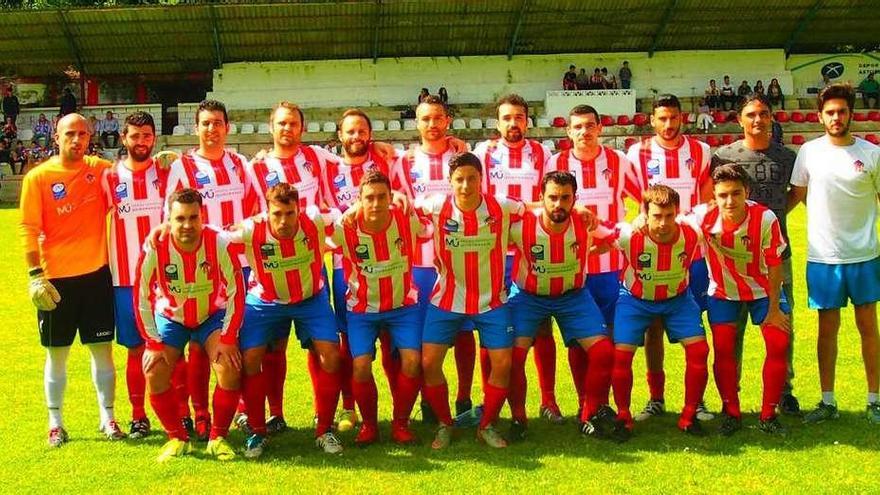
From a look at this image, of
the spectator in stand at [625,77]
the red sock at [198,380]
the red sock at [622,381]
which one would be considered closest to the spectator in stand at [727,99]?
the spectator in stand at [625,77]

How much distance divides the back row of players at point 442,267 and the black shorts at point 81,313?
0.05 ft

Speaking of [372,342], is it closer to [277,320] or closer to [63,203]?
[277,320]

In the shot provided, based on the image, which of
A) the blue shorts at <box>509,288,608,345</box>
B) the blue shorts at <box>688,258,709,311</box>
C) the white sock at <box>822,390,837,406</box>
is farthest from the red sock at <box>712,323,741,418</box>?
the blue shorts at <box>509,288,608,345</box>

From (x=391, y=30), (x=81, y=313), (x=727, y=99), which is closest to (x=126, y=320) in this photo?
(x=81, y=313)

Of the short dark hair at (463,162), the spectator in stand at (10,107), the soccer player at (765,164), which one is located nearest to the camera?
the short dark hair at (463,162)

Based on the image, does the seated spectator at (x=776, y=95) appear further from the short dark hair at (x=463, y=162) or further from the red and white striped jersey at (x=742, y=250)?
the short dark hair at (x=463, y=162)

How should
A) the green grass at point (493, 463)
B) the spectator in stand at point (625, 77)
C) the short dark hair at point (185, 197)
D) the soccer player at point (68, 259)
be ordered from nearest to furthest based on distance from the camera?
1. the green grass at point (493, 463)
2. the short dark hair at point (185, 197)
3. the soccer player at point (68, 259)
4. the spectator in stand at point (625, 77)

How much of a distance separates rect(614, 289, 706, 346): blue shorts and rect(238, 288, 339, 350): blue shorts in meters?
1.87

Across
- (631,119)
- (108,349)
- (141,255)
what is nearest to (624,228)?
(141,255)

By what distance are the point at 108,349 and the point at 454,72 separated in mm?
25742

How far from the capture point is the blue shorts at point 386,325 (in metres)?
5.08

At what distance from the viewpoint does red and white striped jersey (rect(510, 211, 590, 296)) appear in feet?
16.8

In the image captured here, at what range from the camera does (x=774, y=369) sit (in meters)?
5.08

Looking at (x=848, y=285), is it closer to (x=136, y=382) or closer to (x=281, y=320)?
(x=281, y=320)
